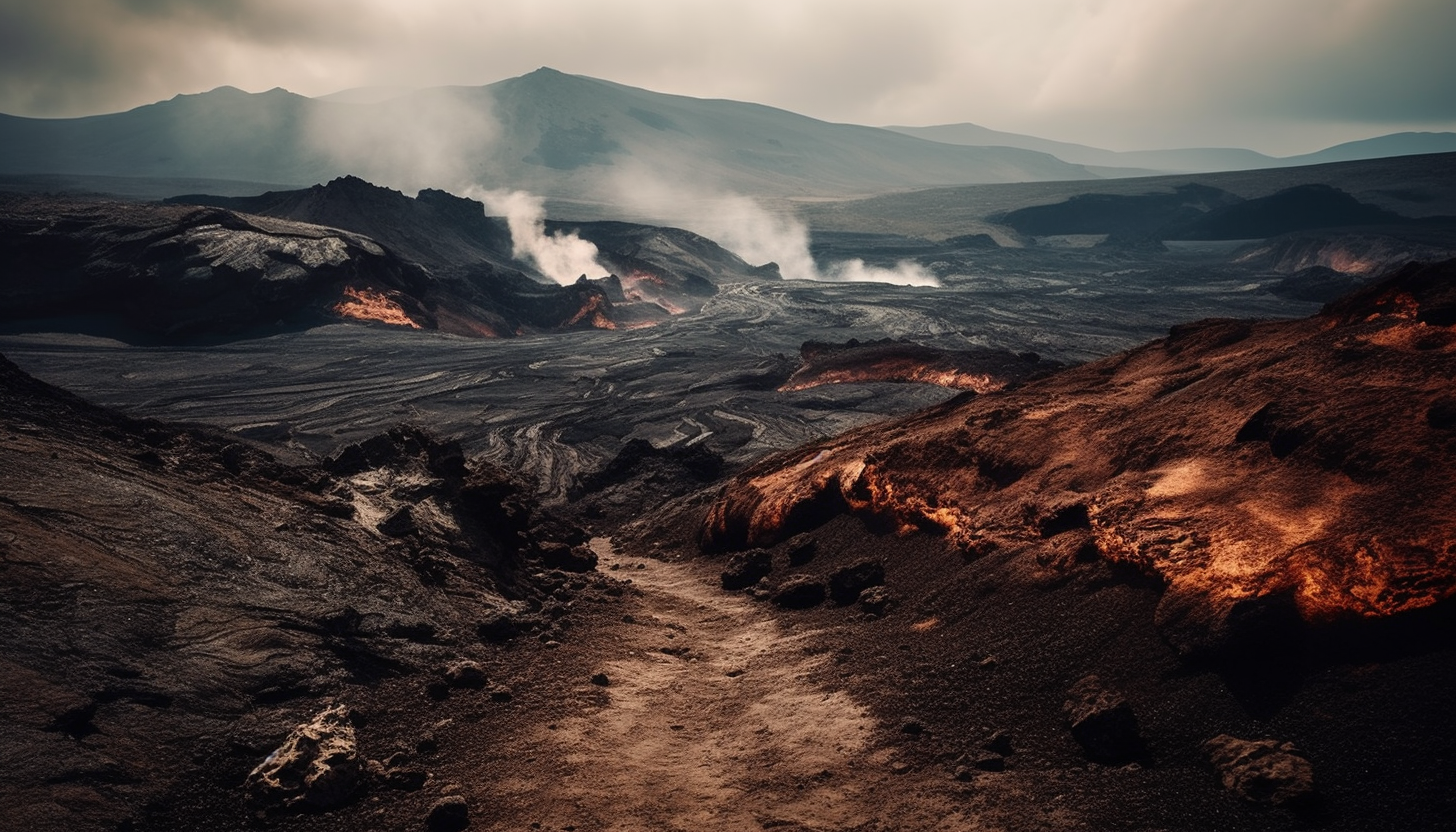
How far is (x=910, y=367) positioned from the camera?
29875 mm

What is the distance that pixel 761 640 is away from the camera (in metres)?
8.66

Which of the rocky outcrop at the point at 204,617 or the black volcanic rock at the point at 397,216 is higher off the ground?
the black volcanic rock at the point at 397,216

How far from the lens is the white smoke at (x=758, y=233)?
84.8 metres

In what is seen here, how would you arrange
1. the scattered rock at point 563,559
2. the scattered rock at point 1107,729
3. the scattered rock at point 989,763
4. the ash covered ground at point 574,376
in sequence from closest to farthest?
the scattered rock at point 1107,729, the scattered rock at point 989,763, the scattered rock at point 563,559, the ash covered ground at point 574,376

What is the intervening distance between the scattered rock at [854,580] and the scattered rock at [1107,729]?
3.78m

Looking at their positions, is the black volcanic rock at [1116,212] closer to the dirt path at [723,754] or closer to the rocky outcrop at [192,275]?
the rocky outcrop at [192,275]

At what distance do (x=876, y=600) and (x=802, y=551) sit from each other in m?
2.31

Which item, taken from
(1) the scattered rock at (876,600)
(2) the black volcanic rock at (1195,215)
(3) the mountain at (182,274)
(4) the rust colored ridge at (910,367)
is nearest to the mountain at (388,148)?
(2) the black volcanic rock at (1195,215)

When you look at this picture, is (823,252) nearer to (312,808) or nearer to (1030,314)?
(1030,314)

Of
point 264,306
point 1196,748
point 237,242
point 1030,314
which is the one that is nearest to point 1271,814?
point 1196,748

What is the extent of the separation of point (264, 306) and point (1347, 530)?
40216 mm

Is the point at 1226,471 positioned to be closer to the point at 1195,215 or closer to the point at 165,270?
the point at 165,270

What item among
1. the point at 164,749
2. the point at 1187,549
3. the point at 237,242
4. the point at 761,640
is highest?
the point at 237,242

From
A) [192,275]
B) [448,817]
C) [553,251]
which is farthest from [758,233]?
[448,817]
